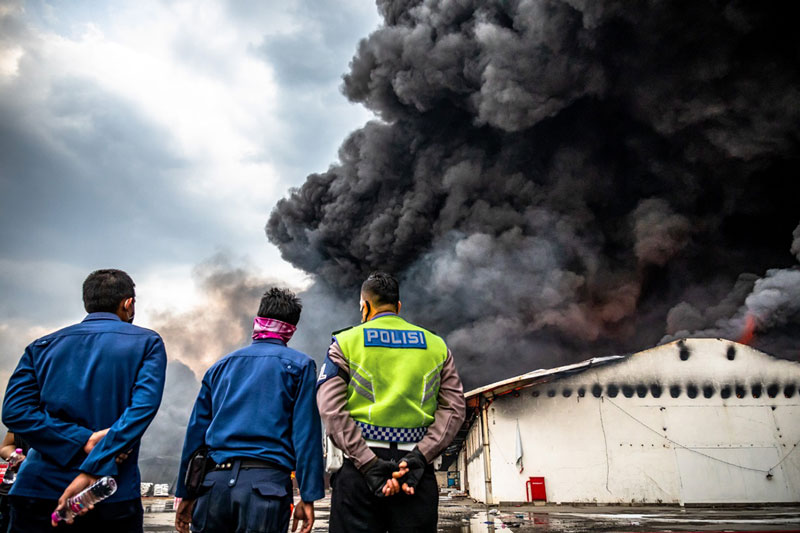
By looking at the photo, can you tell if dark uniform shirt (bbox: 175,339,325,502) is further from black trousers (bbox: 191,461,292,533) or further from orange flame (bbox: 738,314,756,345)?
orange flame (bbox: 738,314,756,345)

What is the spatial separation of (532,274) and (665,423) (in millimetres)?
13061

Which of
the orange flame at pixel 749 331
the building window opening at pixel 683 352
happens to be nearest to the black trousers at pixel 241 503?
the building window opening at pixel 683 352

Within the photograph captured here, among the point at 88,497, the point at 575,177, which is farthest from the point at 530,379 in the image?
the point at 575,177

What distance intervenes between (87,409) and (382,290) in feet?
4.41

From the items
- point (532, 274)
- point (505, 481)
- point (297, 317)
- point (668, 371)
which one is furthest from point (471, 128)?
point (297, 317)

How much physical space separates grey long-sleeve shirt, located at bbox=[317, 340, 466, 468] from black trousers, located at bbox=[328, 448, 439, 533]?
4.3 inches

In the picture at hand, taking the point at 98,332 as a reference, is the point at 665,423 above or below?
above

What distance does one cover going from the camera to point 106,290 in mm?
2238

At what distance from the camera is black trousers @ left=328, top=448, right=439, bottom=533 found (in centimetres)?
206

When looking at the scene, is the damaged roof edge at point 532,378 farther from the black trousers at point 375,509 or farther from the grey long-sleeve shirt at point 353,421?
the black trousers at point 375,509

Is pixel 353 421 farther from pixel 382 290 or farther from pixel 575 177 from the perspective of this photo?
pixel 575 177

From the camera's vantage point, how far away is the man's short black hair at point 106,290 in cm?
221

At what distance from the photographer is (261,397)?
2.25 metres

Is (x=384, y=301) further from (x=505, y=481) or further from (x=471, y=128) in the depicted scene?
(x=471, y=128)
